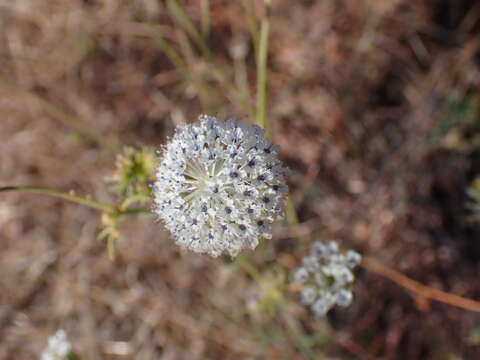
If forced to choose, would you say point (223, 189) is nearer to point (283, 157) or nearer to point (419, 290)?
point (419, 290)

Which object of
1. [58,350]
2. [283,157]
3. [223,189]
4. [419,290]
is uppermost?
[283,157]

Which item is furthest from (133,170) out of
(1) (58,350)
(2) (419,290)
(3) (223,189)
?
(2) (419,290)

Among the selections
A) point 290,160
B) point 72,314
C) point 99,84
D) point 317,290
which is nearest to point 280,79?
point 290,160

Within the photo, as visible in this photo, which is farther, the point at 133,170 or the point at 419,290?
the point at 419,290

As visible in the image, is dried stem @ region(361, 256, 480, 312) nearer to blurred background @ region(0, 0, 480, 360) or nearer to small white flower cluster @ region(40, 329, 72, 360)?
blurred background @ region(0, 0, 480, 360)

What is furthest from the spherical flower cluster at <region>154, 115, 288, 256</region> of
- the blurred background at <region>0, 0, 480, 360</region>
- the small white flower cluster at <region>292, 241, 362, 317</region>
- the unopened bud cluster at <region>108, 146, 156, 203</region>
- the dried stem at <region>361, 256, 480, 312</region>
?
the dried stem at <region>361, 256, 480, 312</region>

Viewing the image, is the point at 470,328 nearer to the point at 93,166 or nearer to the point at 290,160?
the point at 290,160

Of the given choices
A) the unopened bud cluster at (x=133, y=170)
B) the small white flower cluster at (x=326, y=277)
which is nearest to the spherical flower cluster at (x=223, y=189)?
the unopened bud cluster at (x=133, y=170)
